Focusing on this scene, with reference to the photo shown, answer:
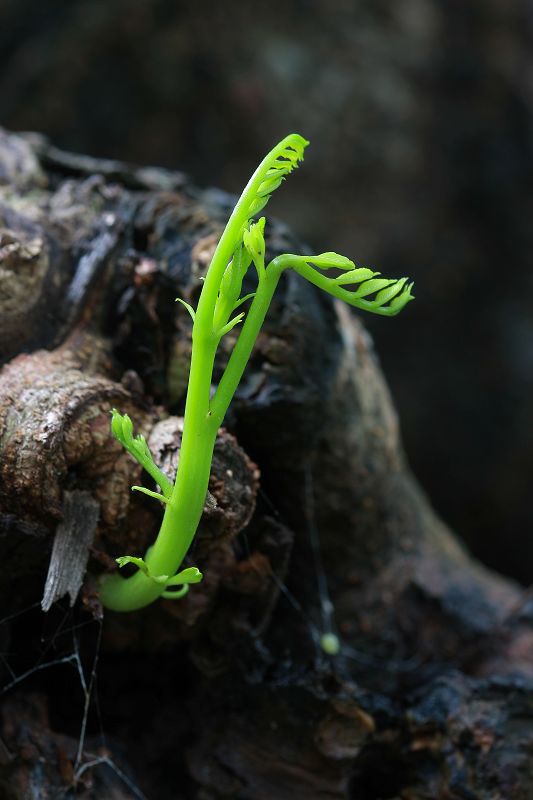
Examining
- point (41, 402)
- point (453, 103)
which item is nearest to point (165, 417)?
point (41, 402)

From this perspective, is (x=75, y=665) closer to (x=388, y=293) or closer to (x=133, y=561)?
(x=133, y=561)

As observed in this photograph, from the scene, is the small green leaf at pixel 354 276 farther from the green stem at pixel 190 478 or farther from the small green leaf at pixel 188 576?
the small green leaf at pixel 188 576

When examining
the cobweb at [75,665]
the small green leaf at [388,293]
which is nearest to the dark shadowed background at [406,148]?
the cobweb at [75,665]

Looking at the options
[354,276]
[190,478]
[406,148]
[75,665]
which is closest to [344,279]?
[354,276]

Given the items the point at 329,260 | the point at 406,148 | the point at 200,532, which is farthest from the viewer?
the point at 406,148

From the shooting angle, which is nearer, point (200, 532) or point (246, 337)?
point (246, 337)

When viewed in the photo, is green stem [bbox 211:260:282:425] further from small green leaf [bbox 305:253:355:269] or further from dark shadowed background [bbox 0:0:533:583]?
dark shadowed background [bbox 0:0:533:583]
